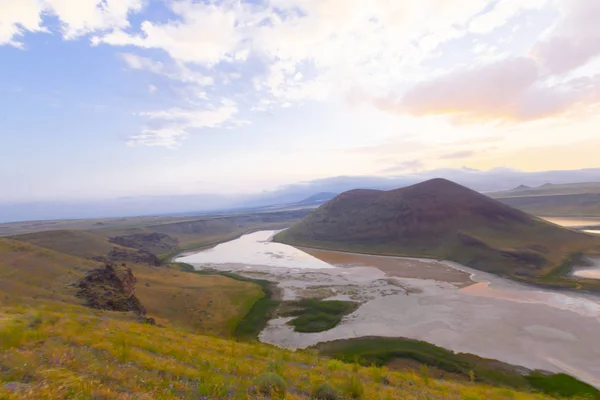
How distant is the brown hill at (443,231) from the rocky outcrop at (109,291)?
71971mm

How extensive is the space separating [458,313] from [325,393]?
40252 millimetres

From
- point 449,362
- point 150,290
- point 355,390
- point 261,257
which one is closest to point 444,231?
point 261,257

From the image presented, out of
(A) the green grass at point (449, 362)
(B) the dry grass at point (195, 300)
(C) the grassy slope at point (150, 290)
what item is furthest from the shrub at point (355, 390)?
(B) the dry grass at point (195, 300)

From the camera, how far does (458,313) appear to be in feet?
143

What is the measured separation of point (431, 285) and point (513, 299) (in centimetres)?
1337

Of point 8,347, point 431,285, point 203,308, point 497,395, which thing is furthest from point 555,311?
point 8,347

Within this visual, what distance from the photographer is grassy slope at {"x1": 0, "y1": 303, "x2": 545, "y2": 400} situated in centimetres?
814

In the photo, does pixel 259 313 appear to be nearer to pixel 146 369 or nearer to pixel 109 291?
pixel 109 291

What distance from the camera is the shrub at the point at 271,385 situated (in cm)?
1017

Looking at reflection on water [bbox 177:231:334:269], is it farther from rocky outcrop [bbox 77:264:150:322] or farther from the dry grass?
rocky outcrop [bbox 77:264:150:322]

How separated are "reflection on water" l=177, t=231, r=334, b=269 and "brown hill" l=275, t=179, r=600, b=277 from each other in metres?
14.7

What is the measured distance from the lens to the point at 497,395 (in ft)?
55.5

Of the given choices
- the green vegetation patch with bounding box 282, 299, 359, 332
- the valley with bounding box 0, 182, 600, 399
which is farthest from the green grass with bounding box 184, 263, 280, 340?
the green vegetation patch with bounding box 282, 299, 359, 332

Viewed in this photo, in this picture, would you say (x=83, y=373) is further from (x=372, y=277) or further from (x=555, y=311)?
(x=372, y=277)
